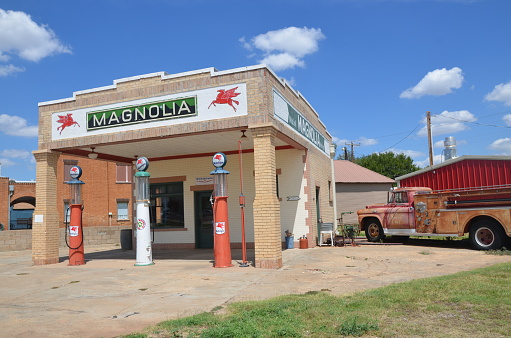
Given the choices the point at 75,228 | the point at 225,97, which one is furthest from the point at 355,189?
the point at 75,228

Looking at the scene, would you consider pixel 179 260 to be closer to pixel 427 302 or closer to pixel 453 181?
pixel 427 302

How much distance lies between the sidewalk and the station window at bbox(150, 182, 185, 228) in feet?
12.2

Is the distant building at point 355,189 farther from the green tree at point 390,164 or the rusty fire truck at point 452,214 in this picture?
the green tree at point 390,164

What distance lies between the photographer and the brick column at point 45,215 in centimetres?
1368

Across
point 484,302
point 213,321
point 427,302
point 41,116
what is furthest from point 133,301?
point 41,116

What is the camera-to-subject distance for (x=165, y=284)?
9.04 metres

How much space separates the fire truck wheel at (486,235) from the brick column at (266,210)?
674 cm

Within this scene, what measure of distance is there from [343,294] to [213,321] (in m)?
2.57

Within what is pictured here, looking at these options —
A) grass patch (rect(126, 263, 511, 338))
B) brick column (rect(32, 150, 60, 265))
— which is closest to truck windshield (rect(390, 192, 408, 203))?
grass patch (rect(126, 263, 511, 338))

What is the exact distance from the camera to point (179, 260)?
13.4m

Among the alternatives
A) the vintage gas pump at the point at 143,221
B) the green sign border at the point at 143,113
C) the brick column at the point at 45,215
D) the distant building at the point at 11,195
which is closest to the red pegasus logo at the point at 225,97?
the green sign border at the point at 143,113

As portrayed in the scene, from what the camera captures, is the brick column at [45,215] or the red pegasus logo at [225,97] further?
the brick column at [45,215]

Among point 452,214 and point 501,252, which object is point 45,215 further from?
point 501,252

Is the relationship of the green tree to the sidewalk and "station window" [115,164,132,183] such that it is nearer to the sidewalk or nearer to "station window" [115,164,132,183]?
"station window" [115,164,132,183]
